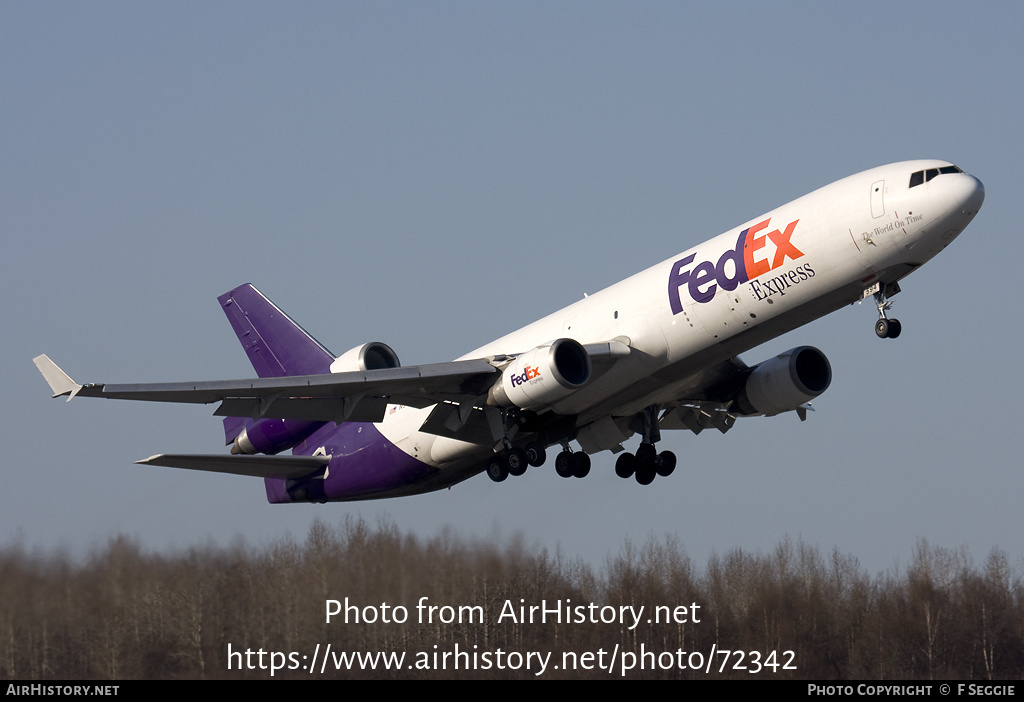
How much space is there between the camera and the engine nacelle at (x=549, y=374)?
28984 mm

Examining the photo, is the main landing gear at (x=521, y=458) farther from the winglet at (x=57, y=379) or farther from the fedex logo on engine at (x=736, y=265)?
the winglet at (x=57, y=379)

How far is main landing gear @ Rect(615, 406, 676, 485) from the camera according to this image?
112ft

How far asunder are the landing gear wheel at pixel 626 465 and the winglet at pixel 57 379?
1419 centimetres

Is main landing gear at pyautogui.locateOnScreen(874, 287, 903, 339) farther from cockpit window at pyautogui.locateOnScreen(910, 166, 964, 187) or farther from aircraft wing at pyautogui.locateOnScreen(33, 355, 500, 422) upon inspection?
aircraft wing at pyautogui.locateOnScreen(33, 355, 500, 422)

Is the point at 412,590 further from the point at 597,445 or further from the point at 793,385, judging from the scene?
the point at 793,385

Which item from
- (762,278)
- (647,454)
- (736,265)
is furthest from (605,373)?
(647,454)

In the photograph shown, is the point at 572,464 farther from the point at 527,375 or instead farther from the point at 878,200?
the point at 878,200

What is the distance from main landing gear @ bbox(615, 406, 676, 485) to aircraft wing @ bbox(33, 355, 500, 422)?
5.32m

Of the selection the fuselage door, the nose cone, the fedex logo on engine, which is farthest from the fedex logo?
the nose cone

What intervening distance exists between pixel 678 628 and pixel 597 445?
11972 millimetres

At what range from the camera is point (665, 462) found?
34.2 meters

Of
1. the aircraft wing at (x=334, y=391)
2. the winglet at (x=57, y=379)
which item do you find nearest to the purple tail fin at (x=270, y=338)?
the aircraft wing at (x=334, y=391)

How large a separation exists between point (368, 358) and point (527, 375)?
Result: 5.06 meters
